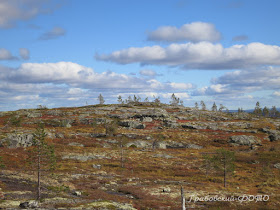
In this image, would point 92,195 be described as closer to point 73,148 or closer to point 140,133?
point 73,148

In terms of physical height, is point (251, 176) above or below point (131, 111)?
below

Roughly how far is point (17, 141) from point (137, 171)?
3953 centimetres

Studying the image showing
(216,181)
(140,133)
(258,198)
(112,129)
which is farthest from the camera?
(140,133)

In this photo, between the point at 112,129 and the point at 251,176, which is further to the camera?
the point at 112,129

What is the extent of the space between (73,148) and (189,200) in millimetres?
50005

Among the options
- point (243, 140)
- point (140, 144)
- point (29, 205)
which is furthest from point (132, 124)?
point (29, 205)

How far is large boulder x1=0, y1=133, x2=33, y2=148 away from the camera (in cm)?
6425

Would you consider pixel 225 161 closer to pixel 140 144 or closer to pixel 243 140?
pixel 140 144

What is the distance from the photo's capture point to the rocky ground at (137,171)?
92.0 feet

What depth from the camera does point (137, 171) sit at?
52.3m

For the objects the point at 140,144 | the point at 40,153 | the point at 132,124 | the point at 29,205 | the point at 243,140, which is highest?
the point at 40,153

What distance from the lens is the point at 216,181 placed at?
1823 inches

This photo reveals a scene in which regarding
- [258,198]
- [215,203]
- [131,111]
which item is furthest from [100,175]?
[131,111]

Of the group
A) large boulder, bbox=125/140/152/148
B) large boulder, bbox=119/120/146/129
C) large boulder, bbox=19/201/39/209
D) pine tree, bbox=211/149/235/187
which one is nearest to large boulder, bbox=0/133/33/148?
large boulder, bbox=125/140/152/148
